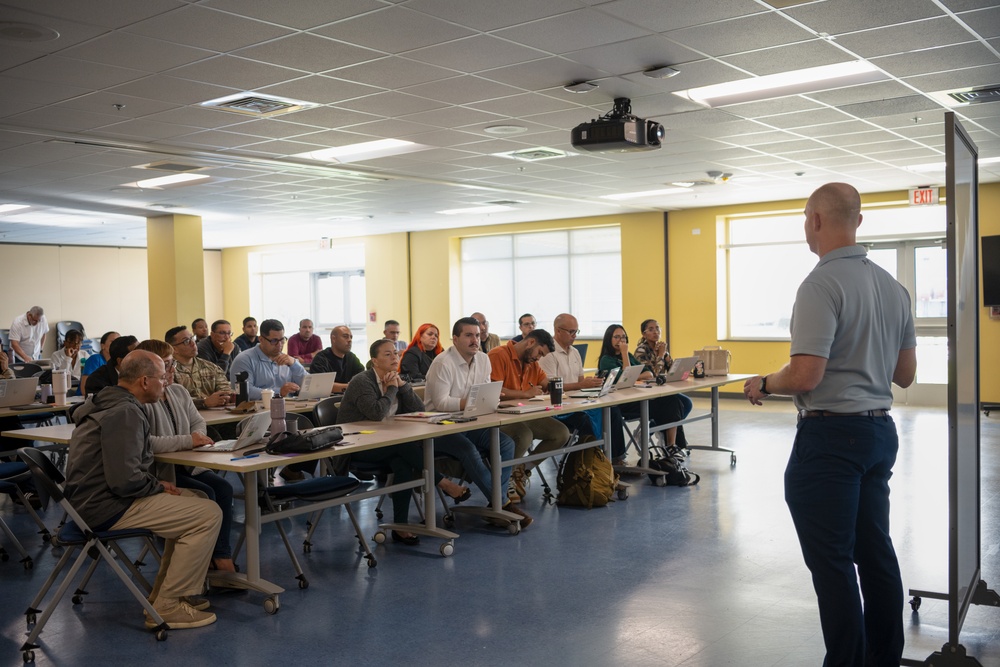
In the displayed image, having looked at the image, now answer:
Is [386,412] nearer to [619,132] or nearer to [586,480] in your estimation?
[586,480]

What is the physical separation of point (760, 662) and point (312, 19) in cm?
385

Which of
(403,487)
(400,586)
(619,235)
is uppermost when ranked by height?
(619,235)

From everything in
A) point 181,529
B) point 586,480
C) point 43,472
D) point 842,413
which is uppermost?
point 842,413

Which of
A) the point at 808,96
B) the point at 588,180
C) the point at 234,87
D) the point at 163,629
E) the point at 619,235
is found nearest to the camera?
the point at 163,629

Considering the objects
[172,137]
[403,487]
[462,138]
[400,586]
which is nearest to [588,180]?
[462,138]

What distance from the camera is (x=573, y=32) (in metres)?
5.22

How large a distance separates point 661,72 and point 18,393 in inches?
217

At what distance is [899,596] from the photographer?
9.77ft

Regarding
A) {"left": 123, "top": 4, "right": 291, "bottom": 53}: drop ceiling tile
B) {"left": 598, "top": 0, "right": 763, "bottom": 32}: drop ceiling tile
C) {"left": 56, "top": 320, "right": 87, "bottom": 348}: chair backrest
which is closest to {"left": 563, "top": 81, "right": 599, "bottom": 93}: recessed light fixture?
{"left": 598, "top": 0, "right": 763, "bottom": 32}: drop ceiling tile

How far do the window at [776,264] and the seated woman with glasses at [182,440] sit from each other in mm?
Result: 10415

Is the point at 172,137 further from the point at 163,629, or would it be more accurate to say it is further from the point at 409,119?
the point at 163,629

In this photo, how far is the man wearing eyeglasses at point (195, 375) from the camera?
6578mm

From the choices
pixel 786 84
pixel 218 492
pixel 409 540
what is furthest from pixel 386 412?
pixel 786 84

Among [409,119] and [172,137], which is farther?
[172,137]
